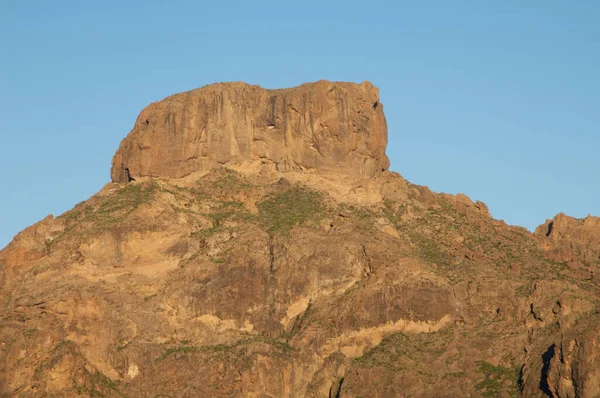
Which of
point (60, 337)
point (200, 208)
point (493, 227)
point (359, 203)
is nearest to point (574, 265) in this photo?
point (493, 227)

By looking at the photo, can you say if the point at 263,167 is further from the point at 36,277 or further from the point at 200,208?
the point at 36,277

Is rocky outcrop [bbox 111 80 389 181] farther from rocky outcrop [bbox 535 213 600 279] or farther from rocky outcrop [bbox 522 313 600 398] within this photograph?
rocky outcrop [bbox 522 313 600 398]

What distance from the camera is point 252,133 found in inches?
5344

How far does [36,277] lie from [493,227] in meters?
34.3

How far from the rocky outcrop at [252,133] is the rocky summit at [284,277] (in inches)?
5.9

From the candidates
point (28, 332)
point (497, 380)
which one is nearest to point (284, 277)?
point (497, 380)

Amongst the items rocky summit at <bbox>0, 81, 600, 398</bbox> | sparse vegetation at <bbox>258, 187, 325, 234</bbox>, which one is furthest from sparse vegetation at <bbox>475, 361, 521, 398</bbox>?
sparse vegetation at <bbox>258, 187, 325, 234</bbox>

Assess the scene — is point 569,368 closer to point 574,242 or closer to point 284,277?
point 284,277

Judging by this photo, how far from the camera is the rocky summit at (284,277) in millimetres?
115938

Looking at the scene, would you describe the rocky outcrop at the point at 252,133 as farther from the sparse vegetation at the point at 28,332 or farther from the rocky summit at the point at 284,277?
the sparse vegetation at the point at 28,332

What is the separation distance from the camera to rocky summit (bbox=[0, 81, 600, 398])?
116 metres

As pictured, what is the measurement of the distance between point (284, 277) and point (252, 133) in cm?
1684

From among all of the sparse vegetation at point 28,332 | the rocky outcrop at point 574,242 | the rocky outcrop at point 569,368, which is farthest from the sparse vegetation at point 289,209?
the rocky outcrop at point 569,368

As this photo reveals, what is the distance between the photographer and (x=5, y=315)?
388 ft
